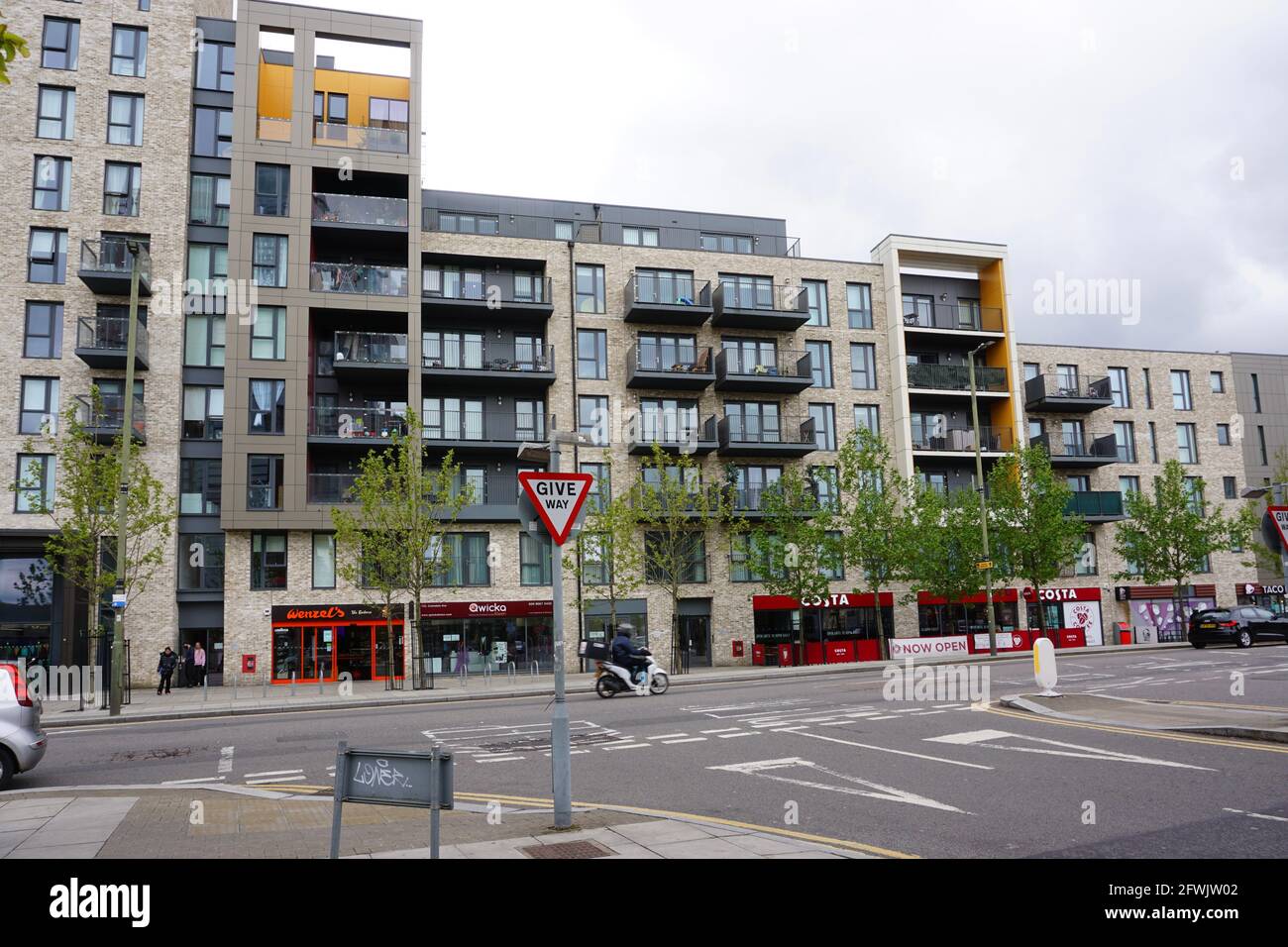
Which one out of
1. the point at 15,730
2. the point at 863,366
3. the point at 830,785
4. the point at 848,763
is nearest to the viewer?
the point at 830,785

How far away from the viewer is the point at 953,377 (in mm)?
44719

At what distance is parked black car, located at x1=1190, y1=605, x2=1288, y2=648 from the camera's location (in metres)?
33.7

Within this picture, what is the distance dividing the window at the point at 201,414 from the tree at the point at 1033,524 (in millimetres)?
32969

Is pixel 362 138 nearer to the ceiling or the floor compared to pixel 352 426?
nearer to the ceiling

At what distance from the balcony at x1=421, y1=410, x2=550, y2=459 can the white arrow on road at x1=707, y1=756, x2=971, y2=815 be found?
2614cm

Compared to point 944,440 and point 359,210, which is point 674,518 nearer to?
point 944,440

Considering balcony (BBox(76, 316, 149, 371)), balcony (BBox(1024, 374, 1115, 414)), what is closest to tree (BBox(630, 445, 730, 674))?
balcony (BBox(1024, 374, 1115, 414))

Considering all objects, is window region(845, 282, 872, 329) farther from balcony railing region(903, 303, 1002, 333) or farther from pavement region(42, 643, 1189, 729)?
pavement region(42, 643, 1189, 729)

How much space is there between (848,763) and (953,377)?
36475mm

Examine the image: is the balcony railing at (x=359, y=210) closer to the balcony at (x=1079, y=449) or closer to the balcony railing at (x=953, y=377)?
the balcony railing at (x=953, y=377)

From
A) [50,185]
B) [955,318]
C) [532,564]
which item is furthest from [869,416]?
[50,185]

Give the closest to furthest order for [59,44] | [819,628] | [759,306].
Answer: [59,44]
[819,628]
[759,306]
